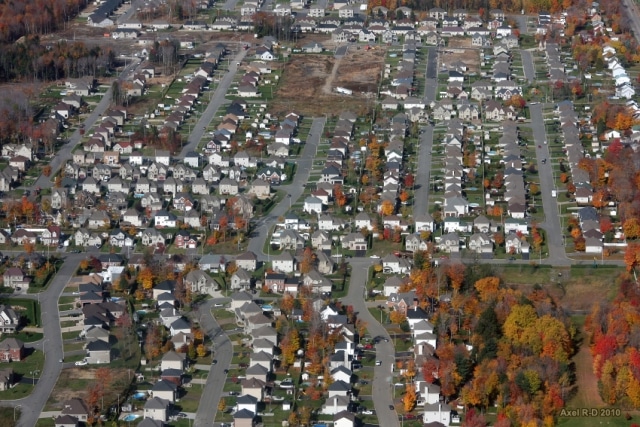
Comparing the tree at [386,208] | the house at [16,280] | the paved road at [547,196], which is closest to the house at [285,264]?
the tree at [386,208]

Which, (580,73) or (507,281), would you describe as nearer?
(507,281)

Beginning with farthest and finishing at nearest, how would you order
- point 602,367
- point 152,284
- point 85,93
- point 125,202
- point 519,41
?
point 519,41
point 85,93
point 125,202
point 152,284
point 602,367

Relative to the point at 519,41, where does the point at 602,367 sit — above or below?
above

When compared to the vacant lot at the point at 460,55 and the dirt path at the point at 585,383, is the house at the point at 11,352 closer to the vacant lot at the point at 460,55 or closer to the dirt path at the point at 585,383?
the dirt path at the point at 585,383

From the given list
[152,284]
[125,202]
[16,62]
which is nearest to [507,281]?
[152,284]

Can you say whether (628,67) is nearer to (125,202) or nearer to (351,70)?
(351,70)

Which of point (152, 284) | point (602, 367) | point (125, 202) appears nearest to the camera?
point (602, 367)

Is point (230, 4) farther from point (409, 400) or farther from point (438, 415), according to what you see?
point (438, 415)
